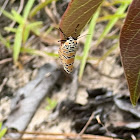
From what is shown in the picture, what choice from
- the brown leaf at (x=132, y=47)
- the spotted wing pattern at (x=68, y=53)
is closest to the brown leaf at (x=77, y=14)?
the brown leaf at (x=132, y=47)

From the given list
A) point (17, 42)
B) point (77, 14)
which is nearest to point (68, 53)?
point (77, 14)

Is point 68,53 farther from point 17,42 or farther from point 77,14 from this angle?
point 17,42

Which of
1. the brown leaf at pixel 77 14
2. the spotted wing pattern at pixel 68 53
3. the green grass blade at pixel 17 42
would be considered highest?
the brown leaf at pixel 77 14

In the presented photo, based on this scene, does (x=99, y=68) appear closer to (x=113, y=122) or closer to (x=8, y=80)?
(x=113, y=122)

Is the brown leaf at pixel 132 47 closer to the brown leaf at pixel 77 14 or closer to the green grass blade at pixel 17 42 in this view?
the brown leaf at pixel 77 14

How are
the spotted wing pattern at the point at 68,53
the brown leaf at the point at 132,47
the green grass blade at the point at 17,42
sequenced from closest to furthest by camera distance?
the brown leaf at the point at 132,47, the spotted wing pattern at the point at 68,53, the green grass blade at the point at 17,42
